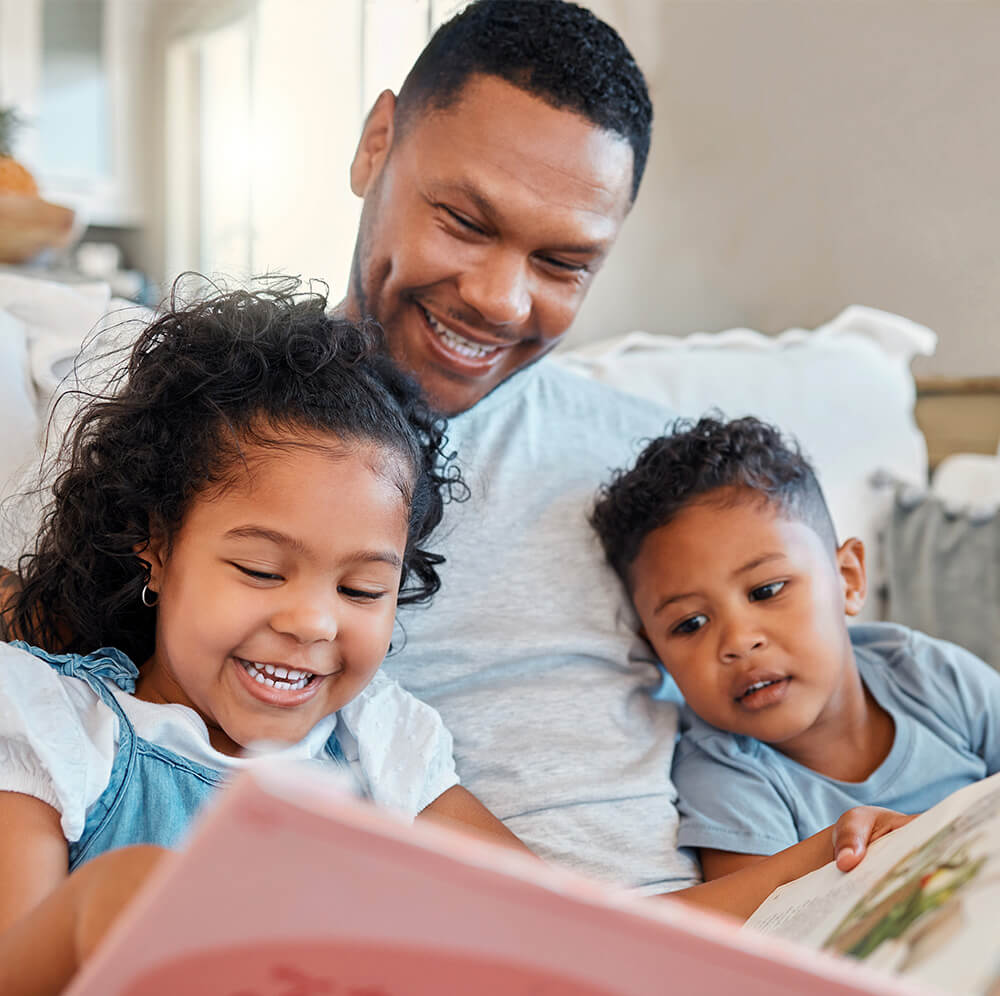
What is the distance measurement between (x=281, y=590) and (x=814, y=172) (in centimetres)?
176

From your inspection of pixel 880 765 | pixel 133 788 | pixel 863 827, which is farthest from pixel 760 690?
pixel 133 788

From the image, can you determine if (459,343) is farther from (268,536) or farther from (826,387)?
(826,387)

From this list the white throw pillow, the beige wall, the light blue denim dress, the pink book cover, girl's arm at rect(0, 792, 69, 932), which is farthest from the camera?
the beige wall

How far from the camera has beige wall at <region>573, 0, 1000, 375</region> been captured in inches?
78.6

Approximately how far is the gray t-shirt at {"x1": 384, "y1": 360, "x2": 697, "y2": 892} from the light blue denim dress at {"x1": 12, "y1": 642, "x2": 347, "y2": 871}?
291 millimetres

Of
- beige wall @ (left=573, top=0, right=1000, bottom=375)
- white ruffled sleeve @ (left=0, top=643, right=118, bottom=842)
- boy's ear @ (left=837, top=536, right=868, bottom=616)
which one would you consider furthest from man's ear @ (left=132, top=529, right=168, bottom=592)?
beige wall @ (left=573, top=0, right=1000, bottom=375)

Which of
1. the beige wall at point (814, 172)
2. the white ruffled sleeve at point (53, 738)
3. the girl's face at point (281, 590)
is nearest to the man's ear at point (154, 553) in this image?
the girl's face at point (281, 590)

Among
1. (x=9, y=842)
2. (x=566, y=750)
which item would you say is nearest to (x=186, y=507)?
(x=9, y=842)

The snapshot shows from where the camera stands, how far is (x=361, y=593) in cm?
86

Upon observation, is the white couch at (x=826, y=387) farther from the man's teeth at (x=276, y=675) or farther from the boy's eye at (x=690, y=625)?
the man's teeth at (x=276, y=675)

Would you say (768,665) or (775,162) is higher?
(775,162)

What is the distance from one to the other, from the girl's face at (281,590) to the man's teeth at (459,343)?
0.34 m

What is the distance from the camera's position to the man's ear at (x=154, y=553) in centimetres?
87

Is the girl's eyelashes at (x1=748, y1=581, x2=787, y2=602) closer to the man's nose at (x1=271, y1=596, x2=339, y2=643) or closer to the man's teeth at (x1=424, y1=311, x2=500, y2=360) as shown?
the man's teeth at (x1=424, y1=311, x2=500, y2=360)
